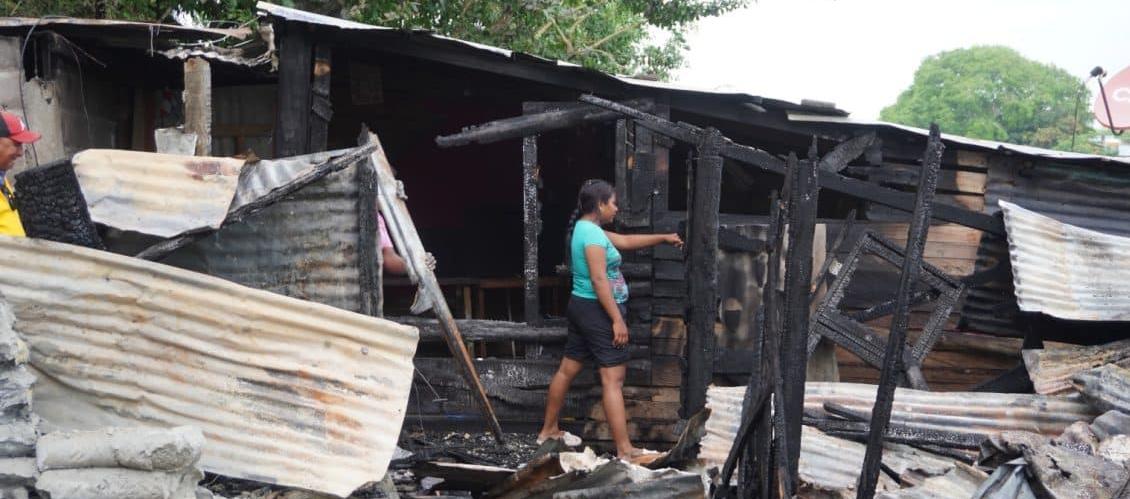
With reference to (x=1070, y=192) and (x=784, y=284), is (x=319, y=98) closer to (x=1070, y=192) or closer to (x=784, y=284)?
(x=784, y=284)

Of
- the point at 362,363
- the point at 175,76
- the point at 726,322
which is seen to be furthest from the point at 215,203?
the point at 175,76

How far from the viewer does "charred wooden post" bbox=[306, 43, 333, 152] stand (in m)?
7.11

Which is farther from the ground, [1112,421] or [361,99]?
[361,99]

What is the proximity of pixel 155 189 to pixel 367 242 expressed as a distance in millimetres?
1011

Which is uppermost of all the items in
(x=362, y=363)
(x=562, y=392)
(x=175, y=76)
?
(x=175, y=76)

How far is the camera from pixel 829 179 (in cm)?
693

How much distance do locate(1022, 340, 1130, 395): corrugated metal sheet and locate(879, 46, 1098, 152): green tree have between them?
1608 inches

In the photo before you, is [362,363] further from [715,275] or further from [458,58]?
[458,58]

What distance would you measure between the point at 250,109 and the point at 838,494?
6134 mm

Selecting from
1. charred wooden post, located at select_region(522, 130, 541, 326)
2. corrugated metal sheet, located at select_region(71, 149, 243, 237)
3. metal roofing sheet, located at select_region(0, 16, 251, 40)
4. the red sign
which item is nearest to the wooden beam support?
corrugated metal sheet, located at select_region(71, 149, 243, 237)

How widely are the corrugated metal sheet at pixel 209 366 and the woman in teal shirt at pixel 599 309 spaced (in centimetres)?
222

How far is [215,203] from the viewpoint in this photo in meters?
4.50

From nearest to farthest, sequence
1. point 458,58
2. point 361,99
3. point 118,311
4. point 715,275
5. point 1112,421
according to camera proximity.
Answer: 1. point 118,311
2. point 1112,421
3. point 715,275
4. point 458,58
5. point 361,99

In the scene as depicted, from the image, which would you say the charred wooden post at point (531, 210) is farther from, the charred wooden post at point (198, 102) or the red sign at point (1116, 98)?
the red sign at point (1116, 98)
